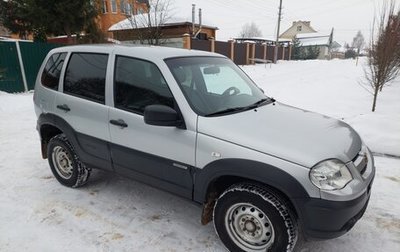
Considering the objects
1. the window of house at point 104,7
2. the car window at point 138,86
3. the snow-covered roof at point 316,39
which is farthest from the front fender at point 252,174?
the snow-covered roof at point 316,39

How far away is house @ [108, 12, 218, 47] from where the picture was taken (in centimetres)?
1617

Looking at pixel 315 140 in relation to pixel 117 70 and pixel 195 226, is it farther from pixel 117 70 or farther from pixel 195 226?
pixel 117 70

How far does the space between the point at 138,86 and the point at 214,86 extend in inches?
31.9

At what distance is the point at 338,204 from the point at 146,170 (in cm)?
182

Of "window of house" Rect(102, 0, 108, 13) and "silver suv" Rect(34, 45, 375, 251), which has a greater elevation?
"window of house" Rect(102, 0, 108, 13)

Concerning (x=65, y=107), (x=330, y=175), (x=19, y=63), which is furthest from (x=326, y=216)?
(x=19, y=63)

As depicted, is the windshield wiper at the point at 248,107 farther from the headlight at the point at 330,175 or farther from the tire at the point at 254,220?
the headlight at the point at 330,175

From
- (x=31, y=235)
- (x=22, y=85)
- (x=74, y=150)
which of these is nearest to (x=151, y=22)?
(x=22, y=85)

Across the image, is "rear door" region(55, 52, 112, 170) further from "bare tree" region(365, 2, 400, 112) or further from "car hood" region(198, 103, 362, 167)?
"bare tree" region(365, 2, 400, 112)

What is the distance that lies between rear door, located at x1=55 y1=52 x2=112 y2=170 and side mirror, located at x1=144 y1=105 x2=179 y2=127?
0.82m

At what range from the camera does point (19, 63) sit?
11.1 meters

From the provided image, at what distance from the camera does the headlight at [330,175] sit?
2246mm

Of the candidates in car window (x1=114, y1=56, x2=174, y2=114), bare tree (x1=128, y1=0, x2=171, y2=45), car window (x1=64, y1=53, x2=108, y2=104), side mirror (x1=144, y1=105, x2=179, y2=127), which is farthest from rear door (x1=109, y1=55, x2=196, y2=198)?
bare tree (x1=128, y1=0, x2=171, y2=45)

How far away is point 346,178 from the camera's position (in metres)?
2.35
